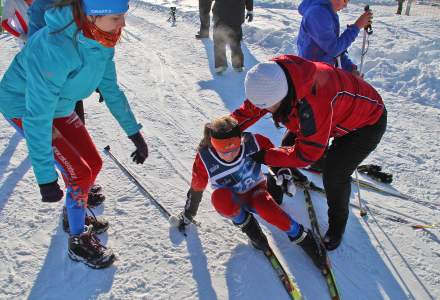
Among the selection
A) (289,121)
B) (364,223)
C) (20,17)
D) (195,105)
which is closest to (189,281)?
(289,121)

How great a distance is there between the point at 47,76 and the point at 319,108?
178 centimetres

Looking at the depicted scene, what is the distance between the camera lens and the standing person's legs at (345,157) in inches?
127

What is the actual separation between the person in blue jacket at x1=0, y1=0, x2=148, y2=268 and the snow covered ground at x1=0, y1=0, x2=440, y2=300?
1.09 ft

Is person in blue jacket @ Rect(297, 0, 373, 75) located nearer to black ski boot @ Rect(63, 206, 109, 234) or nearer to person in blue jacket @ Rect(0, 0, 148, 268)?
person in blue jacket @ Rect(0, 0, 148, 268)

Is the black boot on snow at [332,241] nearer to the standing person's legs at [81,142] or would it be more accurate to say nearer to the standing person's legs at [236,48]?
the standing person's legs at [81,142]

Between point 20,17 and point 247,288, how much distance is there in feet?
11.0

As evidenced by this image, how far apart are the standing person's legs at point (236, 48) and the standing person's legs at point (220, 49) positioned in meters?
0.15

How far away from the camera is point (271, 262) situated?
10.8 ft

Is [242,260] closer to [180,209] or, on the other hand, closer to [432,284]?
[180,209]

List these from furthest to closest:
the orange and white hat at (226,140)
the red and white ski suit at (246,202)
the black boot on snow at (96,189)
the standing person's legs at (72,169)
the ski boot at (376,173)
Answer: the ski boot at (376,173), the black boot on snow at (96,189), the red and white ski suit at (246,202), the orange and white hat at (226,140), the standing person's legs at (72,169)

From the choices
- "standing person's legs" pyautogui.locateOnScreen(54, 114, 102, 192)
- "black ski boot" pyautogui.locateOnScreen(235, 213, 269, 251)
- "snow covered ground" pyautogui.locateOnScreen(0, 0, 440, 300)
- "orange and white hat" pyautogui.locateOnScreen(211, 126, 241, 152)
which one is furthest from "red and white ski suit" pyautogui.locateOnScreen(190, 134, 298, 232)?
"standing person's legs" pyautogui.locateOnScreen(54, 114, 102, 192)

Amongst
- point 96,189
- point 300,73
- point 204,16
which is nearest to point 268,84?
point 300,73

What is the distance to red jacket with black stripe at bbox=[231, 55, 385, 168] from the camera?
8.93 ft

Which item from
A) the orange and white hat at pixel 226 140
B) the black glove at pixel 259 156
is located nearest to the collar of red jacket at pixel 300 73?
the orange and white hat at pixel 226 140
